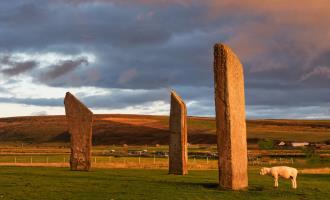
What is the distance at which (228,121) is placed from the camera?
82.0 ft

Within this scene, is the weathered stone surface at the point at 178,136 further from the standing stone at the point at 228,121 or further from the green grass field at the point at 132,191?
the standing stone at the point at 228,121

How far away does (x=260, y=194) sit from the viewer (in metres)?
24.0

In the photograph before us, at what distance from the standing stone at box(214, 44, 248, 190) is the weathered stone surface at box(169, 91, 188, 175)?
34.7 feet

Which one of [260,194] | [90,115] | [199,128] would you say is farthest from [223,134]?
[199,128]

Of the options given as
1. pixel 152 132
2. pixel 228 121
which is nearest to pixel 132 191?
pixel 228 121

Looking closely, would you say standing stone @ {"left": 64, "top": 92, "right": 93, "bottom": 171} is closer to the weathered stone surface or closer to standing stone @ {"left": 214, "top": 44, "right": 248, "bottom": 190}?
the weathered stone surface

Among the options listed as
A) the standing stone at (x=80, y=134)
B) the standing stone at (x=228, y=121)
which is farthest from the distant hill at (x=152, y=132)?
the standing stone at (x=228, y=121)

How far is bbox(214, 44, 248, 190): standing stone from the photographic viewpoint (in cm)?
2505

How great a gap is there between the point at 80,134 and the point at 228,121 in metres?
16.2

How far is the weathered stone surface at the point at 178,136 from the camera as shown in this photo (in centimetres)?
3628

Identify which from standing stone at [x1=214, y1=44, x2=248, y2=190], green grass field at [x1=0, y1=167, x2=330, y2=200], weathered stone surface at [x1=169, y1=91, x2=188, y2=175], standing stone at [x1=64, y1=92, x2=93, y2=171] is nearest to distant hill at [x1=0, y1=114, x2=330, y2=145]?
standing stone at [x1=64, y1=92, x2=93, y2=171]

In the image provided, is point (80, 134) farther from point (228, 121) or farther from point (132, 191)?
point (228, 121)

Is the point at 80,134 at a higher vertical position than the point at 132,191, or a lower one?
higher

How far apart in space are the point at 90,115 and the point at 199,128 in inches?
5439
